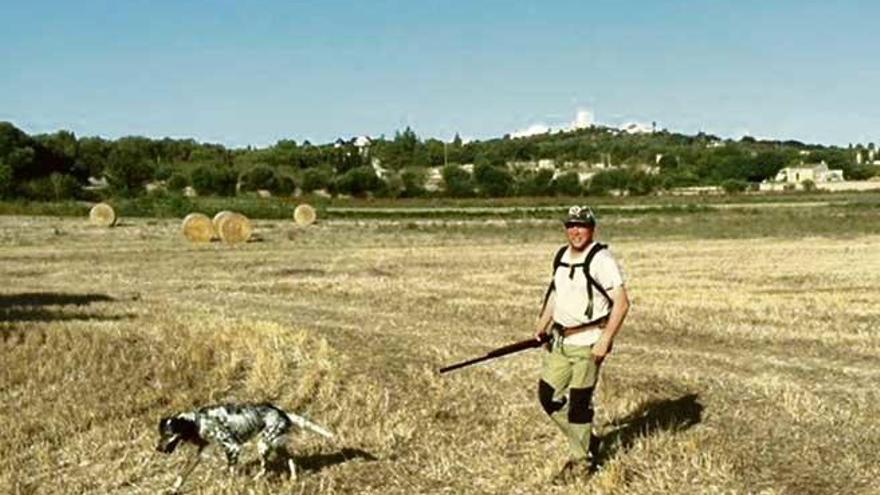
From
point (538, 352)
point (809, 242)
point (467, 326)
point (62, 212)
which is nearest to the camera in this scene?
point (538, 352)

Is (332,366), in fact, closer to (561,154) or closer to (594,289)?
(594,289)

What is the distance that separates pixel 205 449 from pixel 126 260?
85.3 ft

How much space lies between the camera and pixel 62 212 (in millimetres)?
62781

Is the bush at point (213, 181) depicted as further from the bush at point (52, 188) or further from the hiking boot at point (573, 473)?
the hiking boot at point (573, 473)

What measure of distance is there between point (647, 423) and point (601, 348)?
102 inches

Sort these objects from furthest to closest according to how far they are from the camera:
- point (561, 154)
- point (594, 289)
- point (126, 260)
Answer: point (561, 154) < point (126, 260) < point (594, 289)

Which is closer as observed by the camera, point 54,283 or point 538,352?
point 538,352

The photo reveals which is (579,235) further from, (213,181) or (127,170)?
(127,170)

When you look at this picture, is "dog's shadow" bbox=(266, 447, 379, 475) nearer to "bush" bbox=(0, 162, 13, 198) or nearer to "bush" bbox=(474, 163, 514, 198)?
"bush" bbox=(0, 162, 13, 198)

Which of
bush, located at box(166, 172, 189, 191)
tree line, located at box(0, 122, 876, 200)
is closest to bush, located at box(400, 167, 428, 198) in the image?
tree line, located at box(0, 122, 876, 200)

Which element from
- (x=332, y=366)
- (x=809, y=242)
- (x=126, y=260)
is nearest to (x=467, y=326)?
(x=332, y=366)

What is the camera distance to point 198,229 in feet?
139

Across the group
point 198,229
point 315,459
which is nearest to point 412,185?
point 198,229

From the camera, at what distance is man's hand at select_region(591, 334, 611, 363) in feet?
26.7
